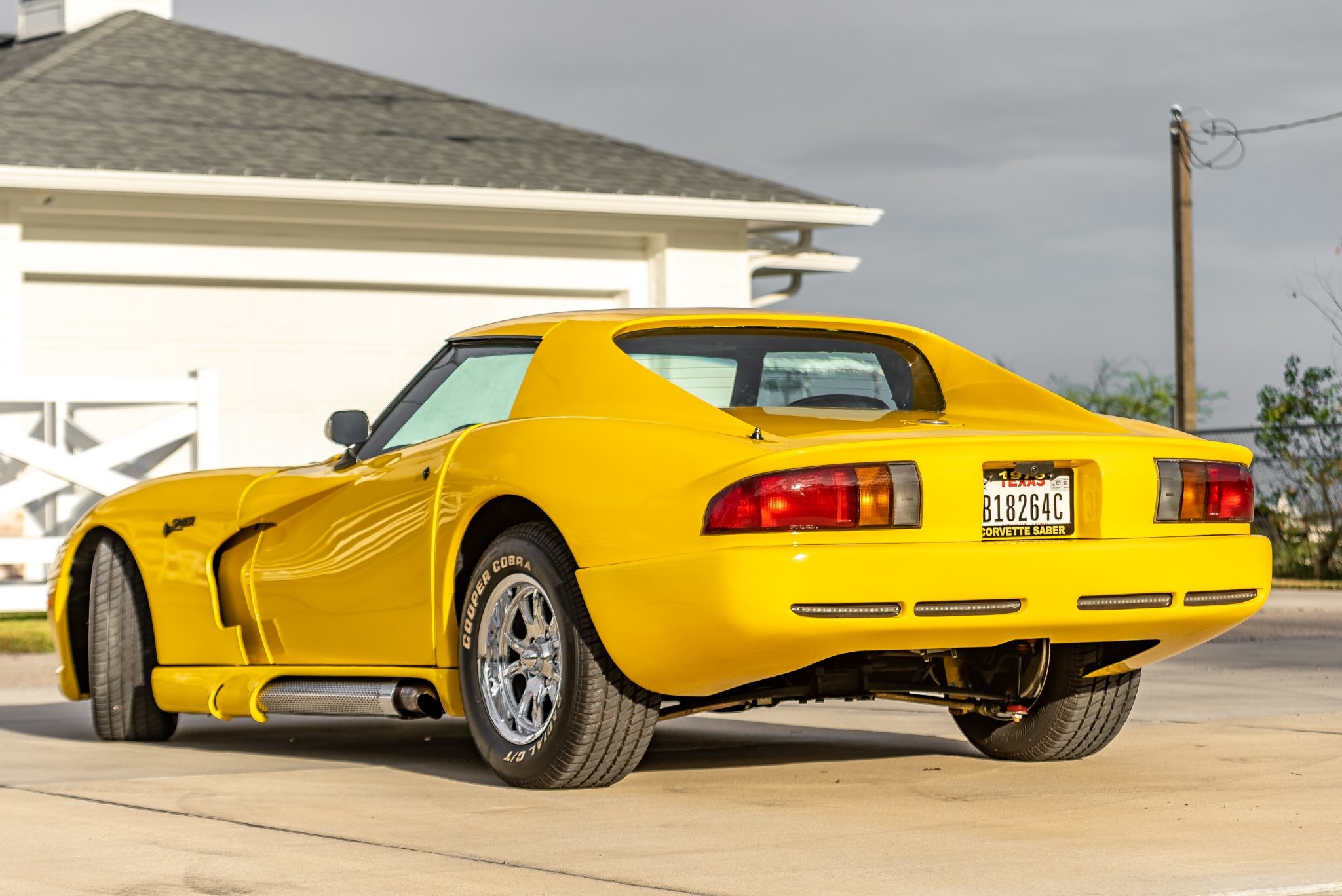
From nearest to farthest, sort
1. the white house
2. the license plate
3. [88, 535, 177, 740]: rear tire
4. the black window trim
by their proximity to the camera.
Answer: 1. the license plate
2. the black window trim
3. [88, 535, 177, 740]: rear tire
4. the white house

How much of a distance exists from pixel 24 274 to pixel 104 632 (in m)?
8.35

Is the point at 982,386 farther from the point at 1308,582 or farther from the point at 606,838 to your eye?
the point at 1308,582

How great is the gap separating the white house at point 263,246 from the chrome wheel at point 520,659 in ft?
28.4

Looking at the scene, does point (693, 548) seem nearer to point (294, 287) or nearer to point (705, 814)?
point (705, 814)

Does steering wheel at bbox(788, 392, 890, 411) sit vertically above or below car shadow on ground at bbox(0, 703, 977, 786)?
above

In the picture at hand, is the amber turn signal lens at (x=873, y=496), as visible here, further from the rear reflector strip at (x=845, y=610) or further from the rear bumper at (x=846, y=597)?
the rear reflector strip at (x=845, y=610)

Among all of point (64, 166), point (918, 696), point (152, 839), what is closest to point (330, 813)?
point (152, 839)

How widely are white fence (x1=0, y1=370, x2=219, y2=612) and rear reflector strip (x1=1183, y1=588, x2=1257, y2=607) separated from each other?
31.2ft

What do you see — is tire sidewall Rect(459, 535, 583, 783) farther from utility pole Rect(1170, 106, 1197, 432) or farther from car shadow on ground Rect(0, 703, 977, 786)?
utility pole Rect(1170, 106, 1197, 432)

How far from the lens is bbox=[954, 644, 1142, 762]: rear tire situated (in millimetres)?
6023

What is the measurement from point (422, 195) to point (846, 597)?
11.1 m

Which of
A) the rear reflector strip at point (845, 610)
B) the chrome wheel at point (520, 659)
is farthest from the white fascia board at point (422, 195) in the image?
the rear reflector strip at point (845, 610)

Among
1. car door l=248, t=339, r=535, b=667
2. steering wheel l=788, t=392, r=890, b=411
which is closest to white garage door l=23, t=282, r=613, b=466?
car door l=248, t=339, r=535, b=667

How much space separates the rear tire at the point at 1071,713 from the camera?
602 cm
